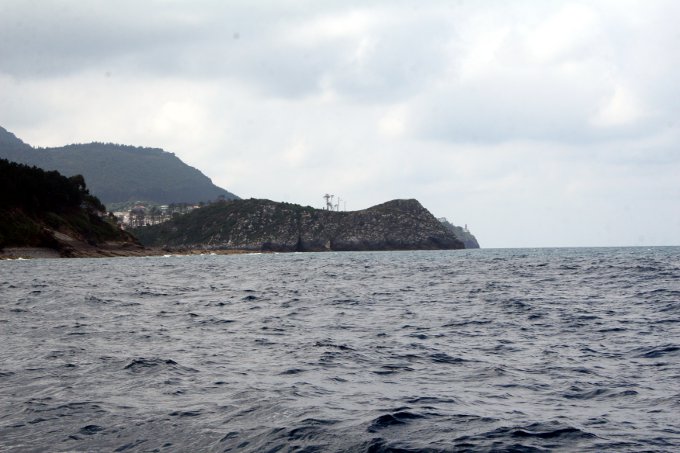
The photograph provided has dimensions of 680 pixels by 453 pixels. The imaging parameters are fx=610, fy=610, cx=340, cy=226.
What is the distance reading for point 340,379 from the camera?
652 inches

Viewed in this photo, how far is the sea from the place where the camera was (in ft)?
37.1

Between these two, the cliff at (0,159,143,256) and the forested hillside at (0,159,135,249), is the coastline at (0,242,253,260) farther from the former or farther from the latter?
the forested hillside at (0,159,135,249)

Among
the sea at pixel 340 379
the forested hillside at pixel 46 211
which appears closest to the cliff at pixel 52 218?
the forested hillside at pixel 46 211

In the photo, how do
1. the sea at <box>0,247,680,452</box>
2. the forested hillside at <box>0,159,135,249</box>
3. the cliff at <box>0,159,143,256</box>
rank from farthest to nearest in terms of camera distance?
the forested hillside at <box>0,159,135,249</box>
the cliff at <box>0,159,143,256</box>
the sea at <box>0,247,680,452</box>

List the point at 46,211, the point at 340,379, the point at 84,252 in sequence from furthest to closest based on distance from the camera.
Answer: the point at 46,211 < the point at 84,252 < the point at 340,379

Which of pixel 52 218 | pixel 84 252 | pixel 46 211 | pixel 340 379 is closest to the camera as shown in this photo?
pixel 340 379

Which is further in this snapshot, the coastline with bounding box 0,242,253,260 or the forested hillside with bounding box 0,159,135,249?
the forested hillside with bounding box 0,159,135,249

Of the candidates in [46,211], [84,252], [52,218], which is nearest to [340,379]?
[84,252]

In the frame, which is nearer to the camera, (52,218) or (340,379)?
(340,379)

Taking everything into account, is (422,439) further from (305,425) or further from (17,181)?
(17,181)

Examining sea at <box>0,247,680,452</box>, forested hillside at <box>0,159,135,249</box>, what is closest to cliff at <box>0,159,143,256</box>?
forested hillside at <box>0,159,135,249</box>

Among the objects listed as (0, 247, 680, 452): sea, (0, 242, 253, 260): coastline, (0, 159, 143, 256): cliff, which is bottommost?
(0, 247, 680, 452): sea

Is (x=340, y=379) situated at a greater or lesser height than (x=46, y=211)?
lesser

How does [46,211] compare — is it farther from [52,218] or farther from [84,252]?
[84,252]
